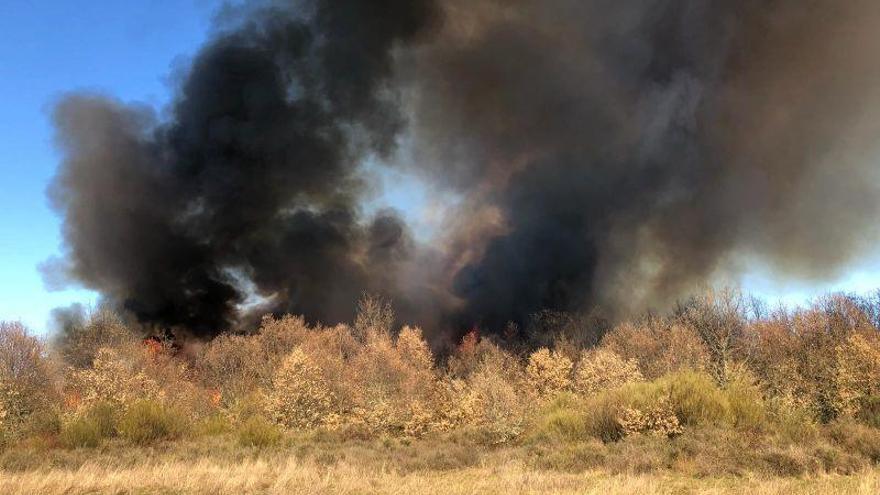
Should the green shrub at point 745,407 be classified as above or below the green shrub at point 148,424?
above

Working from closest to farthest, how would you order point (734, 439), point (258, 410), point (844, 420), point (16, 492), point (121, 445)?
point (16, 492)
point (734, 439)
point (844, 420)
point (121, 445)
point (258, 410)

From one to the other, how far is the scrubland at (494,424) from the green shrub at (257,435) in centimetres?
13

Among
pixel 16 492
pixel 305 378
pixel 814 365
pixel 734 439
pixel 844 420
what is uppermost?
pixel 814 365

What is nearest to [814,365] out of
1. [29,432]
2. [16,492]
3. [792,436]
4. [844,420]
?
[844,420]

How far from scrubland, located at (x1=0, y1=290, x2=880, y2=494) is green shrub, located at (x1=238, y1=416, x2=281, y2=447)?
13cm

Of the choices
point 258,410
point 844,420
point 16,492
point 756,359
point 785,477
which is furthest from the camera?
point 756,359

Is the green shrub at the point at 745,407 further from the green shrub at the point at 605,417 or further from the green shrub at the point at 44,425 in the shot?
the green shrub at the point at 44,425

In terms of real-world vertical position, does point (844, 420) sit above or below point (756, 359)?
below

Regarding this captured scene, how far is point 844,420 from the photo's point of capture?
956 inches

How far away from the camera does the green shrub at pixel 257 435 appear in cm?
2822

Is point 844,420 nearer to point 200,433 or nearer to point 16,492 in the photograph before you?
point 16,492

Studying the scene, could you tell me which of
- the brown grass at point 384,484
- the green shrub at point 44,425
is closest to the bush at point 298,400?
the green shrub at point 44,425

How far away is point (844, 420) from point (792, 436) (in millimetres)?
5581

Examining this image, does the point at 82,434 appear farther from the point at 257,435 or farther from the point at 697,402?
the point at 697,402
